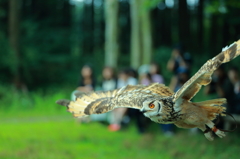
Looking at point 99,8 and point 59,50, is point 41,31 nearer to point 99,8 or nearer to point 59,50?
point 59,50

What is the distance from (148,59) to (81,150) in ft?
15.8

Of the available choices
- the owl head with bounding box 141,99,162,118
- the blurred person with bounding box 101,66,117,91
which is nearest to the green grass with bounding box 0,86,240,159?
the blurred person with bounding box 101,66,117,91

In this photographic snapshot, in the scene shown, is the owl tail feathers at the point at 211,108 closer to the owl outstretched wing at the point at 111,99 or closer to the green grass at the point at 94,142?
the owl outstretched wing at the point at 111,99

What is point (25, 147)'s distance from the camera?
7.51 meters

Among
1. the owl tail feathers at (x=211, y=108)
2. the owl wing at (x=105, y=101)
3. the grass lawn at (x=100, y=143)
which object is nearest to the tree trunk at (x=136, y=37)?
the grass lawn at (x=100, y=143)

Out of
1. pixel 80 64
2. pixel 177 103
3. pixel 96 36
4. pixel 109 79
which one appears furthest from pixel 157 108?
pixel 96 36

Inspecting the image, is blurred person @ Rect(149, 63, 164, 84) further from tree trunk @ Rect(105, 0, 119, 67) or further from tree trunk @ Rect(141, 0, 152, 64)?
tree trunk @ Rect(105, 0, 119, 67)

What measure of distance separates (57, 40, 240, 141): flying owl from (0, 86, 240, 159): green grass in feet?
7.99

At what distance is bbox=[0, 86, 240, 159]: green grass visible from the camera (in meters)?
6.94

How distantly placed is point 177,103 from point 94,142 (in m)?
4.41

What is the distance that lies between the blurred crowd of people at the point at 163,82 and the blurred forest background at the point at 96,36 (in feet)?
3.04

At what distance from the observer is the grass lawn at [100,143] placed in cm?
693

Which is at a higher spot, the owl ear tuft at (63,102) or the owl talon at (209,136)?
the owl ear tuft at (63,102)

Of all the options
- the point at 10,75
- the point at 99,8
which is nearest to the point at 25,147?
the point at 10,75
